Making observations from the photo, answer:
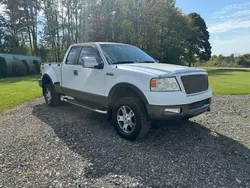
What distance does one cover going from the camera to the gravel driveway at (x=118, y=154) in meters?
2.91

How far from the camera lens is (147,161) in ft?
11.1

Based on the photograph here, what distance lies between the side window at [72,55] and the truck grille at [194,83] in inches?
123

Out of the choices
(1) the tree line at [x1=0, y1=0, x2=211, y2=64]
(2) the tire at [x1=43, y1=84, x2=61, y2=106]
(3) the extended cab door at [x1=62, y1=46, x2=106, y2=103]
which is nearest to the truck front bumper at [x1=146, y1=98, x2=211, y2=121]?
(3) the extended cab door at [x1=62, y1=46, x2=106, y2=103]

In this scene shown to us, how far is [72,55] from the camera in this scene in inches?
229

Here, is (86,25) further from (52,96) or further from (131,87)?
(131,87)

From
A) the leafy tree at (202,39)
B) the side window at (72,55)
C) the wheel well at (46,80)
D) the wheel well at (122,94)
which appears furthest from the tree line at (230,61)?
the wheel well at (122,94)

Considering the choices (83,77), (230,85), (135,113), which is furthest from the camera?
(230,85)

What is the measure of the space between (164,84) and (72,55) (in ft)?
10.4

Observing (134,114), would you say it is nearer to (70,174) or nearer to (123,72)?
(123,72)

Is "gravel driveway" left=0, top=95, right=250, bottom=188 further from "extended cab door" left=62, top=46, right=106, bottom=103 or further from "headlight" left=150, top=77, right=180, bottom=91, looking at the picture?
"headlight" left=150, top=77, right=180, bottom=91

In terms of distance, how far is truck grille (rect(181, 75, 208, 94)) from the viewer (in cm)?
386

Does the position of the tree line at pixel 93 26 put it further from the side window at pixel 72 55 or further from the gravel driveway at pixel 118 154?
the gravel driveway at pixel 118 154

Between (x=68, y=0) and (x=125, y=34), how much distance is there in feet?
33.7

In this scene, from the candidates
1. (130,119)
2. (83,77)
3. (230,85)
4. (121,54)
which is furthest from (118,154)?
(230,85)
